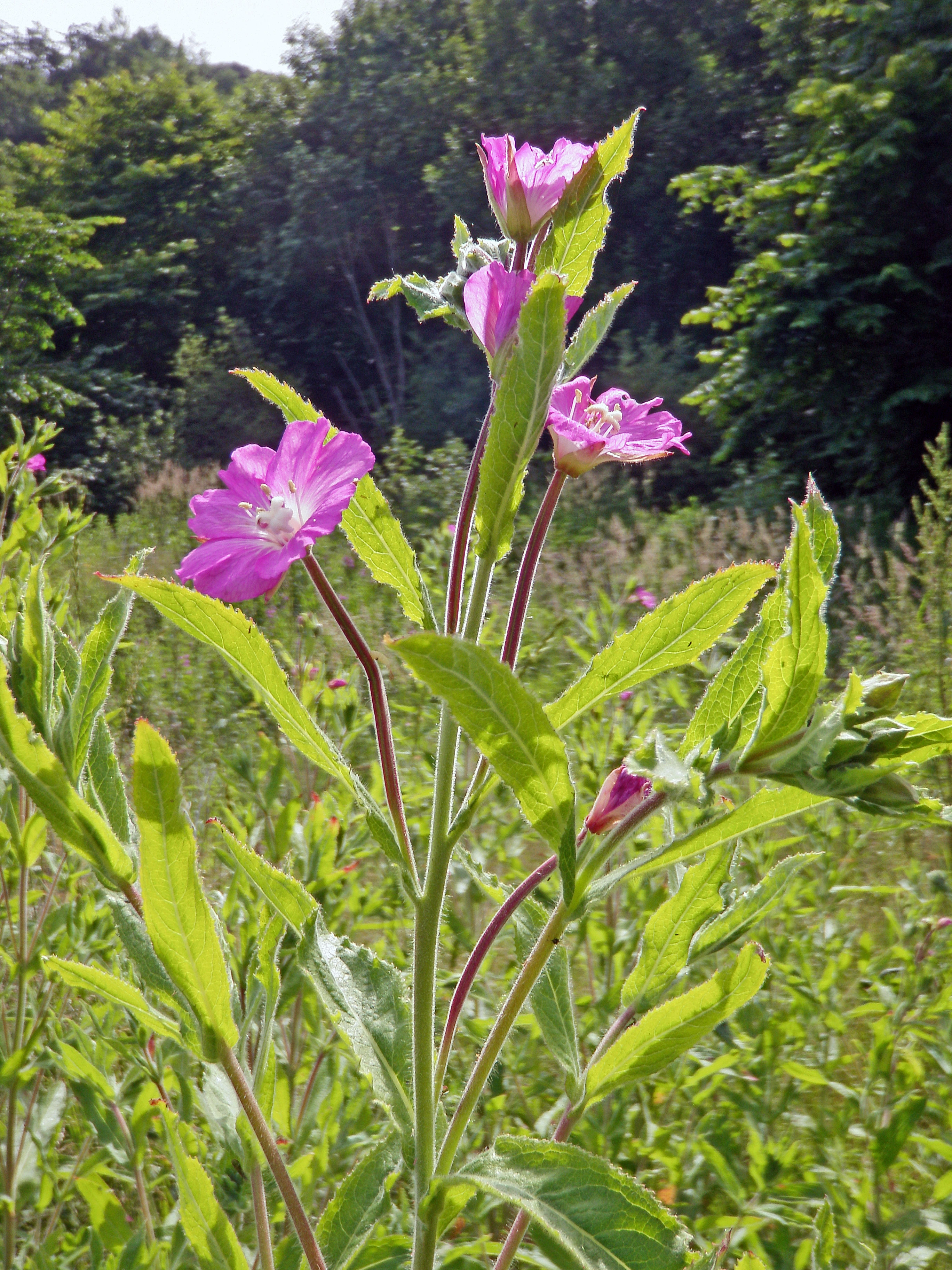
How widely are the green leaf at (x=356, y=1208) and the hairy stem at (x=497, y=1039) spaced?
0.10m

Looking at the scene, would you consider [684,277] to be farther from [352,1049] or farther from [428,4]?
[352,1049]

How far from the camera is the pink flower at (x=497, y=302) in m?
0.58

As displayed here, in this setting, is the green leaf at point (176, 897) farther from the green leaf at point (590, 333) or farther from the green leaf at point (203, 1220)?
the green leaf at point (590, 333)

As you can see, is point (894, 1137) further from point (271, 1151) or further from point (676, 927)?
point (271, 1151)

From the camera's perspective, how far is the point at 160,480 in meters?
9.84

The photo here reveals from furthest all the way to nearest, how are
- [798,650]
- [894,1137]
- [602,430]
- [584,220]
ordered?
[894,1137]
[602,430]
[584,220]
[798,650]

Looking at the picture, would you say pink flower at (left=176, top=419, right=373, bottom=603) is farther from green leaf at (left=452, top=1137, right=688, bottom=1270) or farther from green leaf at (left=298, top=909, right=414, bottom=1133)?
green leaf at (left=452, top=1137, right=688, bottom=1270)

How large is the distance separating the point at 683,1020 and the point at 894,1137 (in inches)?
34.3

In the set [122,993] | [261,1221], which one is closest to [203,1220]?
[261,1221]

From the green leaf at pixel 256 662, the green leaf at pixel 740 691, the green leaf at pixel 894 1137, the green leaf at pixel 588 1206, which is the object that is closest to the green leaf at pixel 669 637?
the green leaf at pixel 740 691

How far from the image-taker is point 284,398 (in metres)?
0.65

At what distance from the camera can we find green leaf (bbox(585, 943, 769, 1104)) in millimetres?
551

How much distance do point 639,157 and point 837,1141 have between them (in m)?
14.3

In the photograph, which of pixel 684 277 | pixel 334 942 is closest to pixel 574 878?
pixel 334 942
